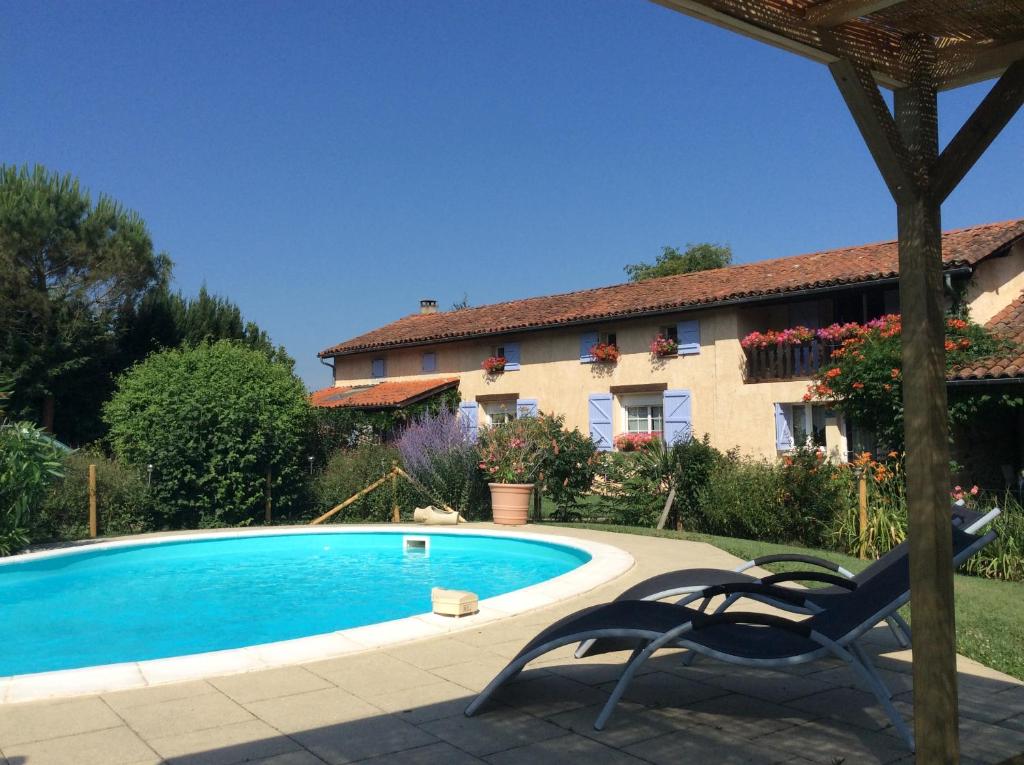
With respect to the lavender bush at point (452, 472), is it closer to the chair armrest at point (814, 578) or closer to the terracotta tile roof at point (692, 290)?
the terracotta tile roof at point (692, 290)

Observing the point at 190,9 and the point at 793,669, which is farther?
the point at 190,9

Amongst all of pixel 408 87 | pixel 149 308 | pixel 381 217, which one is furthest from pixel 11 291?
pixel 408 87

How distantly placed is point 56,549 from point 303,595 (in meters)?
4.25

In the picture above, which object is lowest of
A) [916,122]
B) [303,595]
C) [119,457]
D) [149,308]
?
[303,595]

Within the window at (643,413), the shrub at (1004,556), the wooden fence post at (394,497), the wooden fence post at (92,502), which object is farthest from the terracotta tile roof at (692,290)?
the wooden fence post at (92,502)

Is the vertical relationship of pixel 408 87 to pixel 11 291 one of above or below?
above

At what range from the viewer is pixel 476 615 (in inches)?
261

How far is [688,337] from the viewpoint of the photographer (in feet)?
63.2

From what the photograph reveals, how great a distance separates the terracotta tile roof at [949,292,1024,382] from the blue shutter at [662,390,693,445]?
6379 millimetres

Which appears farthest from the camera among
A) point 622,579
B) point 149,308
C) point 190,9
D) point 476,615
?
point 149,308

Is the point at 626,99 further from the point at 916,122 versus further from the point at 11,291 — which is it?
the point at 11,291

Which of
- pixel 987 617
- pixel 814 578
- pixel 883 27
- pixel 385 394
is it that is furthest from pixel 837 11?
pixel 385 394

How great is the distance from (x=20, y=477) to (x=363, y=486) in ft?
20.2

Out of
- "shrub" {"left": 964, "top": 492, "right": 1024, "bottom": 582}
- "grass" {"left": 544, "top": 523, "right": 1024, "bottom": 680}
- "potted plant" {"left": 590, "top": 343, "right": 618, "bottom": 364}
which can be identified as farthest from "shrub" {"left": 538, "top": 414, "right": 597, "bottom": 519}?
"shrub" {"left": 964, "top": 492, "right": 1024, "bottom": 582}
